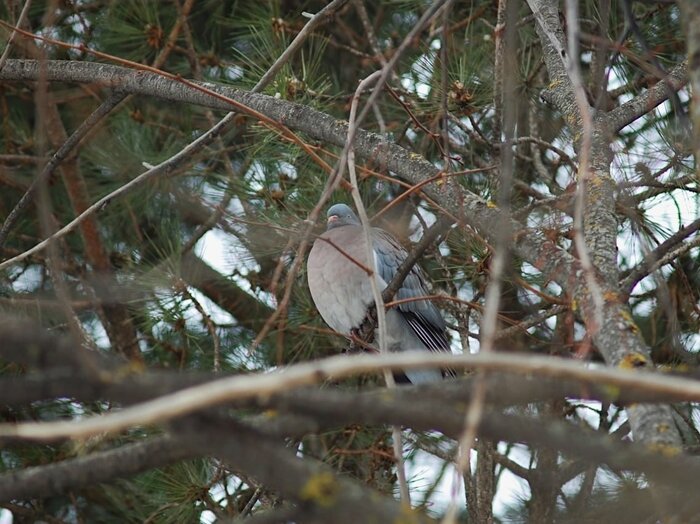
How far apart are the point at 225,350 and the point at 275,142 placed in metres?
1.24

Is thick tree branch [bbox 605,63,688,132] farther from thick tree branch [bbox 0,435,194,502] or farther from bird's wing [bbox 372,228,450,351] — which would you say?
thick tree branch [bbox 0,435,194,502]

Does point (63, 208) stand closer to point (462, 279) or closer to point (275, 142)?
point (275, 142)

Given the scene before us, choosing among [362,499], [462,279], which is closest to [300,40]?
[462,279]

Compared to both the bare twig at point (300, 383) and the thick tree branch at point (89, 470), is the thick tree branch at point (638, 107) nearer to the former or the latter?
the bare twig at point (300, 383)

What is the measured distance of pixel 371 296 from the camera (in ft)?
13.3

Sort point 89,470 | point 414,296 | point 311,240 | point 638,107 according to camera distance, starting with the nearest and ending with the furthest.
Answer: point 89,470 → point 638,107 → point 414,296 → point 311,240

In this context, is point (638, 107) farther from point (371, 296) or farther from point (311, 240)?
point (311, 240)

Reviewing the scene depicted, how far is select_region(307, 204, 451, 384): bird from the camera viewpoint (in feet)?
13.3

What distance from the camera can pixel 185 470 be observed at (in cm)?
378

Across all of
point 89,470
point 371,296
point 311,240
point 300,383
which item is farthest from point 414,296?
point 300,383

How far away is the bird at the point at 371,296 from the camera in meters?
4.06

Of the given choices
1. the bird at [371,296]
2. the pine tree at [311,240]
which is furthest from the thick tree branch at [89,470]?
the bird at [371,296]

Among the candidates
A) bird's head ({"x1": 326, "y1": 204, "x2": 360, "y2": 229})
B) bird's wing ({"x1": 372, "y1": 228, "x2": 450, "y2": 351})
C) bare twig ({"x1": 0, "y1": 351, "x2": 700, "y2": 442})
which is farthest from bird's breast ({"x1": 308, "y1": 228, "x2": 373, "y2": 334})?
bare twig ({"x1": 0, "y1": 351, "x2": 700, "y2": 442})

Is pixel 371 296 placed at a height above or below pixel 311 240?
below
